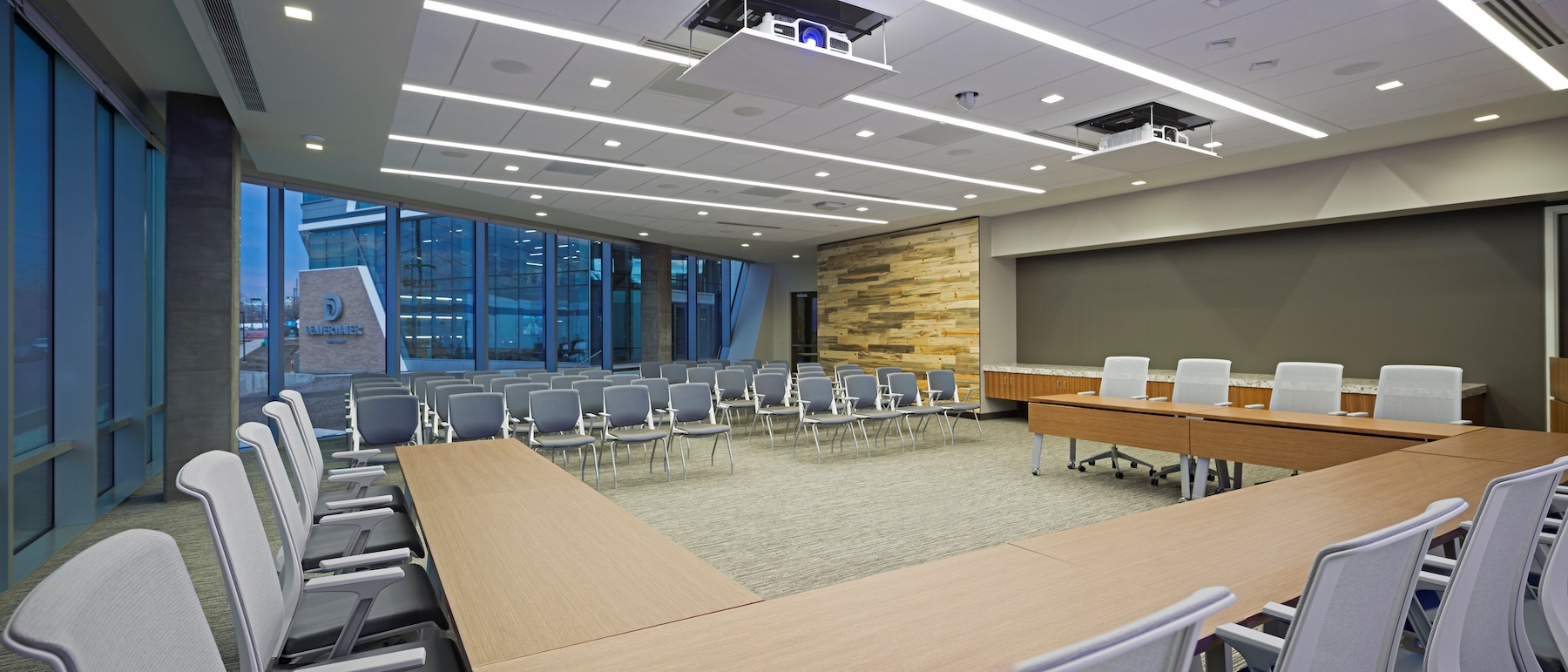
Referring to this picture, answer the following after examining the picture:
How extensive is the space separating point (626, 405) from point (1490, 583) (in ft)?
20.6

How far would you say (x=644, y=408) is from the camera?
725 cm

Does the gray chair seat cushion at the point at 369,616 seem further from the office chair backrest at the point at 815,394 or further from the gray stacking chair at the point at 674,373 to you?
the gray stacking chair at the point at 674,373

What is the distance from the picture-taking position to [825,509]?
5.72m

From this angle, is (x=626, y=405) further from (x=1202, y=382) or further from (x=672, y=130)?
(x=1202, y=382)

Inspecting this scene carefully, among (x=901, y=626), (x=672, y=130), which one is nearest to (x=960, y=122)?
(x=672, y=130)

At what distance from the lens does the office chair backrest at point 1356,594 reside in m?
1.27

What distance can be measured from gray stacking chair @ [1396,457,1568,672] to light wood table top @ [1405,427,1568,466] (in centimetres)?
216

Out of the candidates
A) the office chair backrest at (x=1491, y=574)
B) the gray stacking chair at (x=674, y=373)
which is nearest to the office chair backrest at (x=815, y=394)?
the gray stacking chair at (x=674, y=373)

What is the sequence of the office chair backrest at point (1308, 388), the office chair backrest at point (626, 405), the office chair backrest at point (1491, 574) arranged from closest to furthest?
the office chair backrest at point (1491, 574) → the office chair backrest at point (1308, 388) → the office chair backrest at point (626, 405)

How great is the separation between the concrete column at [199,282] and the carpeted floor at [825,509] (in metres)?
0.66

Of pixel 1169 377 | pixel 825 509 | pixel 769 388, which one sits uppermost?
pixel 1169 377

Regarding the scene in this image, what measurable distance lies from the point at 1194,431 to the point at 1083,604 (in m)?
4.65

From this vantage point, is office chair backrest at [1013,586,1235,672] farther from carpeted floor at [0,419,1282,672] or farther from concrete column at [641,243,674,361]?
concrete column at [641,243,674,361]

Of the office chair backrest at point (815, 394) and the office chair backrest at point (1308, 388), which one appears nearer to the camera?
the office chair backrest at point (1308, 388)
